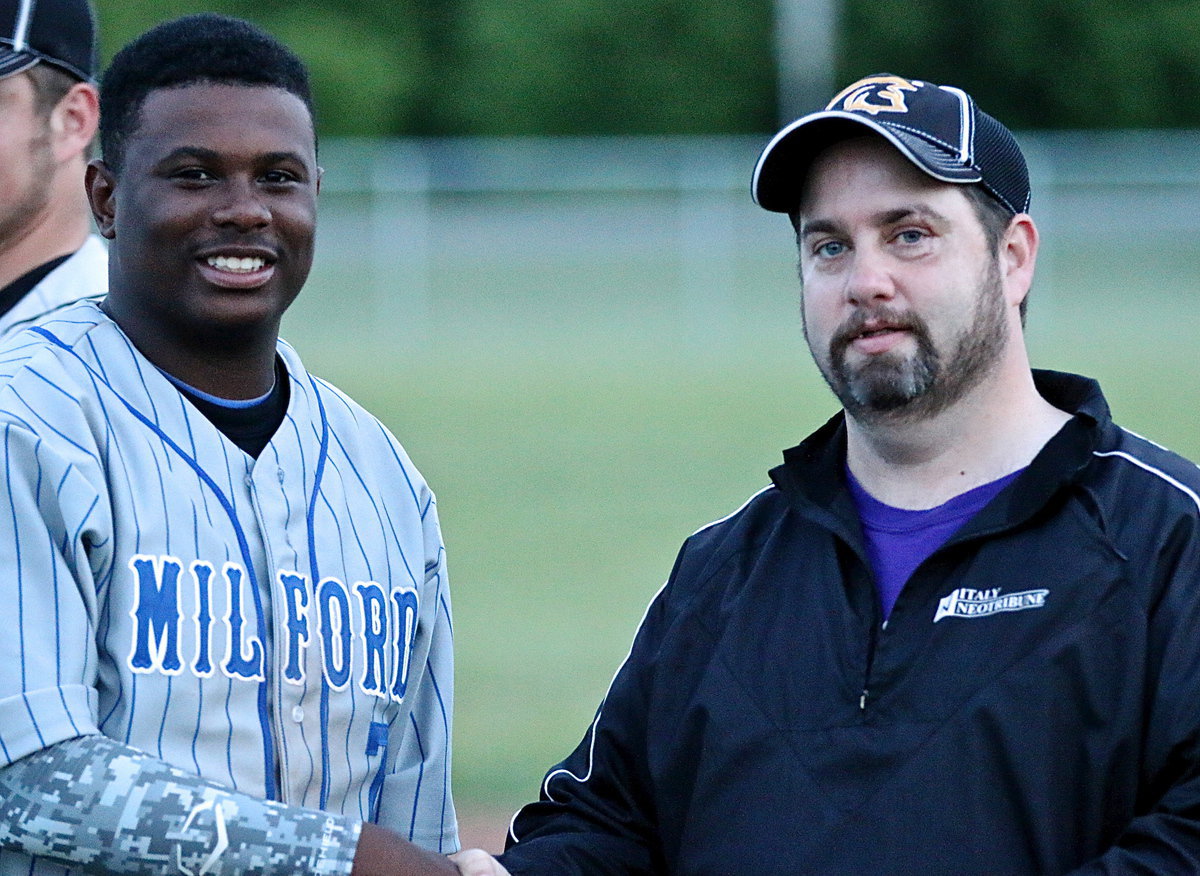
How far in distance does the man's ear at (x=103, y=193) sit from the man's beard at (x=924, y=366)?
1146 millimetres

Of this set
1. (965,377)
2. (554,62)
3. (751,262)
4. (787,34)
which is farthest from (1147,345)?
(965,377)

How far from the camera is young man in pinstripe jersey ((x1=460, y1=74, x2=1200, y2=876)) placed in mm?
2652

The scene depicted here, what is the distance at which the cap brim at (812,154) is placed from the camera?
2898mm

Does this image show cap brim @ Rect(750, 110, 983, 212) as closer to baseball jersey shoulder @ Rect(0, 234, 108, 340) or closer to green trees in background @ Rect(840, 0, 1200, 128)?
baseball jersey shoulder @ Rect(0, 234, 108, 340)

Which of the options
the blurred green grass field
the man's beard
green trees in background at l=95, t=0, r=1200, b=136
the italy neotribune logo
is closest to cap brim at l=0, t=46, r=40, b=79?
the man's beard

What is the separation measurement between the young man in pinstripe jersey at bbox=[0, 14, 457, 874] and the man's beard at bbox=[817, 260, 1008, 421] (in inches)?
29.8

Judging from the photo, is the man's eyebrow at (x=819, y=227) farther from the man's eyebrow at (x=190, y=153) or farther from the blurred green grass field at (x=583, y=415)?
the blurred green grass field at (x=583, y=415)

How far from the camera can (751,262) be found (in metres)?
27.2

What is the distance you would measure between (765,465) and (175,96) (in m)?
11.2

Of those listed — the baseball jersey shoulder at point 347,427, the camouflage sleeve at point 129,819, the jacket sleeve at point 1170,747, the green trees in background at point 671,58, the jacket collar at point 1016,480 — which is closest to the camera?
the camouflage sleeve at point 129,819

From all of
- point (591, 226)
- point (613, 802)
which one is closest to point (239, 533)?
point (613, 802)

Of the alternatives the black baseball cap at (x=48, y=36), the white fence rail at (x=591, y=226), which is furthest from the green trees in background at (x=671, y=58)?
the black baseball cap at (x=48, y=36)

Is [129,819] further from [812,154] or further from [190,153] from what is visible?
[812,154]

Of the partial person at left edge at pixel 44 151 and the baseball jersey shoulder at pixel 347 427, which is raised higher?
the partial person at left edge at pixel 44 151
